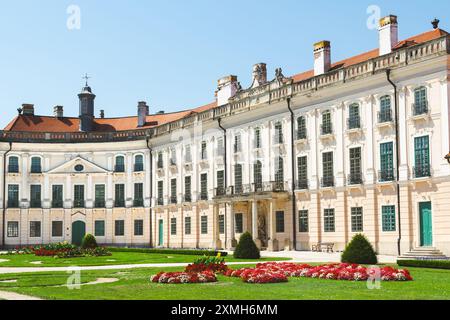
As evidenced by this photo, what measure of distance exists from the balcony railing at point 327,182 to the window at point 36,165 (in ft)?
106

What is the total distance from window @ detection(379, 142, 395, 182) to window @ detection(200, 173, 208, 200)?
1882 cm

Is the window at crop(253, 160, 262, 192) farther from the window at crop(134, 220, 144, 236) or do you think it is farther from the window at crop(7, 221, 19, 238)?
the window at crop(7, 221, 19, 238)

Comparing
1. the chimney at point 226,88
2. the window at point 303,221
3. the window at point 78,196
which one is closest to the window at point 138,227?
the window at point 78,196

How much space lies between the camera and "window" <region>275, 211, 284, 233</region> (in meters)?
46.1

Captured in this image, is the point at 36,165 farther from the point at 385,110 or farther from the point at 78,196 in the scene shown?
the point at 385,110

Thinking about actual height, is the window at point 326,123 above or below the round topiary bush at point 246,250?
above

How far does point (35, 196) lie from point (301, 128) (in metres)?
31.0

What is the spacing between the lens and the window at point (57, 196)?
65375 millimetres

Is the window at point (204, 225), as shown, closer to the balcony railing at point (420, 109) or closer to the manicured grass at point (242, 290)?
the balcony railing at point (420, 109)

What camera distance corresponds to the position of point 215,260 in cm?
2548

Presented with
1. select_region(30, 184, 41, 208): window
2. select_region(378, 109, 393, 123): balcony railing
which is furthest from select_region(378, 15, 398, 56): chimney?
select_region(30, 184, 41, 208): window

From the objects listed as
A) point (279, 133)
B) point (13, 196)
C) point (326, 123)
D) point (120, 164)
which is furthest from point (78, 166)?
point (326, 123)
